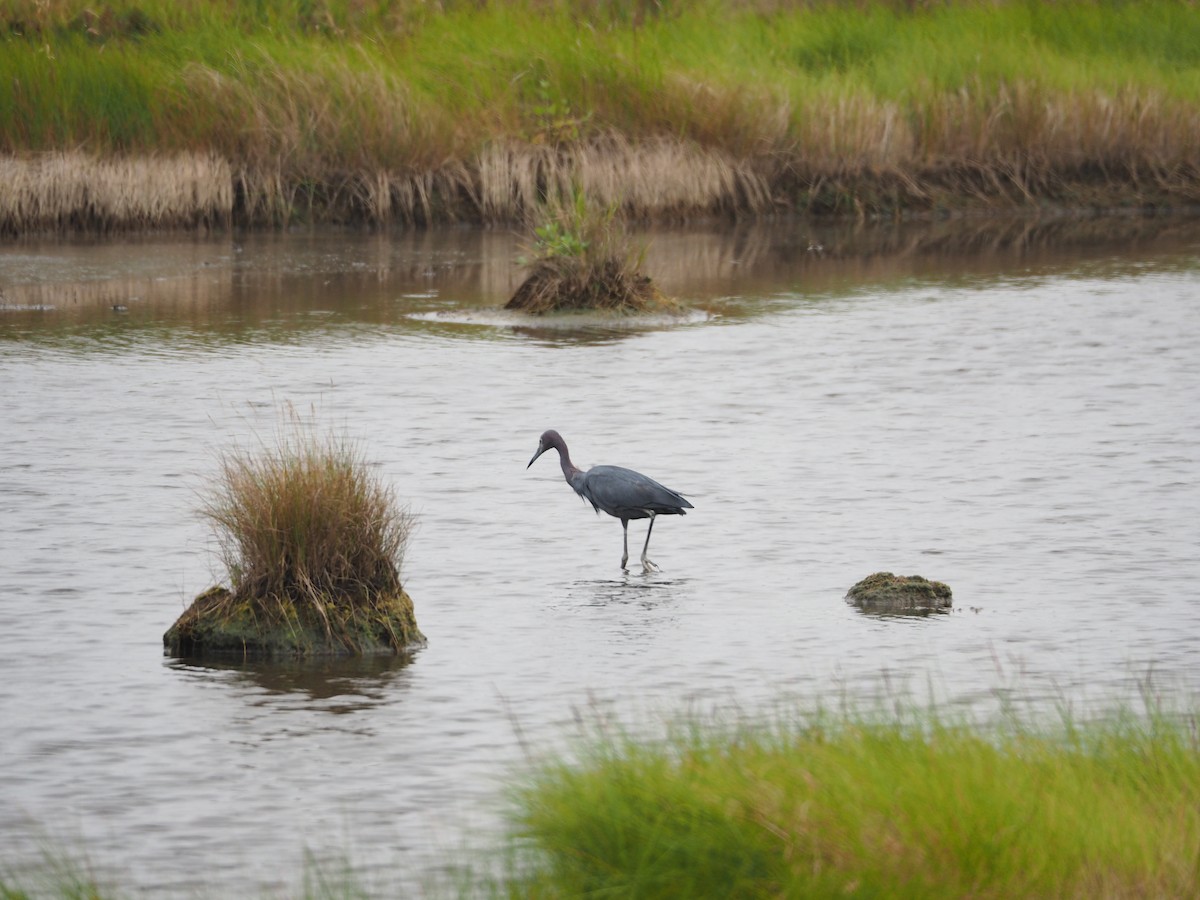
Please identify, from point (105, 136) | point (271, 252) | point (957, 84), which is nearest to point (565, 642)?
point (271, 252)

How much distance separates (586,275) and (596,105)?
7492mm

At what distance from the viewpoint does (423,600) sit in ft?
32.7

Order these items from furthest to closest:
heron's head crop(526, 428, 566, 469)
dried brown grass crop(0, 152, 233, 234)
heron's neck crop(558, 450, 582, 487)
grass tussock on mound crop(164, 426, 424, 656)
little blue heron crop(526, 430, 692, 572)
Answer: dried brown grass crop(0, 152, 233, 234) < heron's head crop(526, 428, 566, 469) < heron's neck crop(558, 450, 582, 487) < little blue heron crop(526, 430, 692, 572) < grass tussock on mound crop(164, 426, 424, 656)

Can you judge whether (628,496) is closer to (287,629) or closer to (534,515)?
(534,515)

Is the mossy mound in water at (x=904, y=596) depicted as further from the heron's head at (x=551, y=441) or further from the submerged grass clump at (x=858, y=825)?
the submerged grass clump at (x=858, y=825)

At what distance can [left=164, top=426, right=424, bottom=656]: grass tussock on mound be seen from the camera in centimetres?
884

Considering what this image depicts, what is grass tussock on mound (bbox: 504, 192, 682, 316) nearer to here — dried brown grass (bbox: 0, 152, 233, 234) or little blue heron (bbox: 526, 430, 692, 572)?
dried brown grass (bbox: 0, 152, 233, 234)

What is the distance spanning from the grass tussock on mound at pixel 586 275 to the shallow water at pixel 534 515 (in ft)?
1.10

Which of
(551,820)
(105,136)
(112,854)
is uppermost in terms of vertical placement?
(105,136)

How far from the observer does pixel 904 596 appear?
9.68 m

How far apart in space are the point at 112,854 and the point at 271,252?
18.6 m

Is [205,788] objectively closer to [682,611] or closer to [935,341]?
[682,611]

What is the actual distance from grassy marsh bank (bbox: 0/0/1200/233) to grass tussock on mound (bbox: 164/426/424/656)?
16.3 m

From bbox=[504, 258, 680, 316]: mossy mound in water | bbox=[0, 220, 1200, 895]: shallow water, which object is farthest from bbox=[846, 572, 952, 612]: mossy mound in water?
bbox=[504, 258, 680, 316]: mossy mound in water
